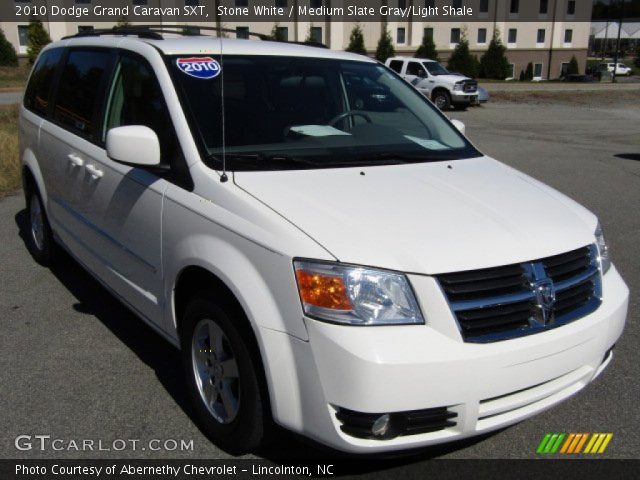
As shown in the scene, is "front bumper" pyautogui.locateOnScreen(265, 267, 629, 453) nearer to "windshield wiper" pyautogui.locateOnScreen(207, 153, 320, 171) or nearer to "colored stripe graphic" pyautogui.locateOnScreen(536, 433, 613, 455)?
"colored stripe graphic" pyautogui.locateOnScreen(536, 433, 613, 455)

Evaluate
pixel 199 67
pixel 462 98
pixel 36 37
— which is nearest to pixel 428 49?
pixel 36 37

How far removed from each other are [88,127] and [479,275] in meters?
2.82

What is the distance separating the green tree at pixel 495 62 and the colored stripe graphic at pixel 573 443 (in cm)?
5929

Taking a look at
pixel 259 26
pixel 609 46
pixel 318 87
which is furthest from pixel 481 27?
pixel 609 46

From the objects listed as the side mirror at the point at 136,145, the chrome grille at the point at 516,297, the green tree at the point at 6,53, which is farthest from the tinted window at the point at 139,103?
the green tree at the point at 6,53

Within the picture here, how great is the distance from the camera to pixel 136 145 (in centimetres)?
314

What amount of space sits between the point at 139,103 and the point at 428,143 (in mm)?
1708

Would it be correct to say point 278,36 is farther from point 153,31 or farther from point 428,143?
point 428,143

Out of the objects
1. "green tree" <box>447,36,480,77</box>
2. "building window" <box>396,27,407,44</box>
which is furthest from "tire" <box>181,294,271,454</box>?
"building window" <box>396,27,407,44</box>

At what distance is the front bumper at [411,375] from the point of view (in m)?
2.36

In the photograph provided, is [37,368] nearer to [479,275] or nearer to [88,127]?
[88,127]

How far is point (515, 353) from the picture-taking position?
2.52 meters

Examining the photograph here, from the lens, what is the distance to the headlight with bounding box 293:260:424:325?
2432 millimetres

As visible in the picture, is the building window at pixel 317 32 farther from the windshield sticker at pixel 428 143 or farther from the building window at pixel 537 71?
the windshield sticker at pixel 428 143
